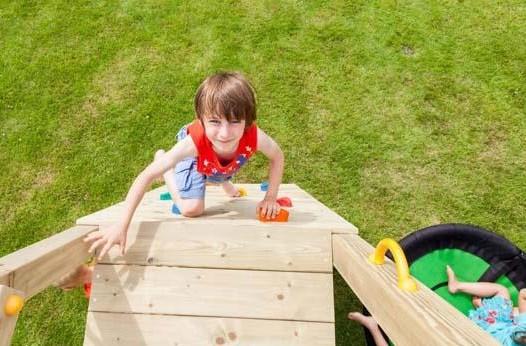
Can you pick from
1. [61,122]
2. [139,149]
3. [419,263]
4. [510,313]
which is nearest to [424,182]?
[419,263]

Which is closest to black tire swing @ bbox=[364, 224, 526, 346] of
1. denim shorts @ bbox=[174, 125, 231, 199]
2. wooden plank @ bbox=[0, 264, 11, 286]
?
denim shorts @ bbox=[174, 125, 231, 199]

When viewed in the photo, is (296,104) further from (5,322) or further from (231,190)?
(5,322)

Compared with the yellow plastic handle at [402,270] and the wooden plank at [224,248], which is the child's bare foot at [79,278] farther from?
the yellow plastic handle at [402,270]

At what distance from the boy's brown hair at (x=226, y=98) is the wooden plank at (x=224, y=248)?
0.55 meters

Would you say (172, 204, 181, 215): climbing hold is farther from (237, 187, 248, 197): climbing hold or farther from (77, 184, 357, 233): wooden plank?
(237, 187, 248, 197): climbing hold

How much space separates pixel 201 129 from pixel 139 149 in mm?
1627

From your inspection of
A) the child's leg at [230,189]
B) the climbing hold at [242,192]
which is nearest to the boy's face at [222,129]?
the child's leg at [230,189]

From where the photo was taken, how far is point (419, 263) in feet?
9.82

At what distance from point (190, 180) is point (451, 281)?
1842mm

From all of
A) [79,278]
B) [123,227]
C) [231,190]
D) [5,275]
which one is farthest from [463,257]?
[5,275]

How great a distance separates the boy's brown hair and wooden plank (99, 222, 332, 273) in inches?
21.5

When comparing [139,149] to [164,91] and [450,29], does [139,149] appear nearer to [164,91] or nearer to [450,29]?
[164,91]

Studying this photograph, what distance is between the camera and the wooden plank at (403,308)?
1.03 m

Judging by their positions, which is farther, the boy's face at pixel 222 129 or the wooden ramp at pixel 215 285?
the boy's face at pixel 222 129
